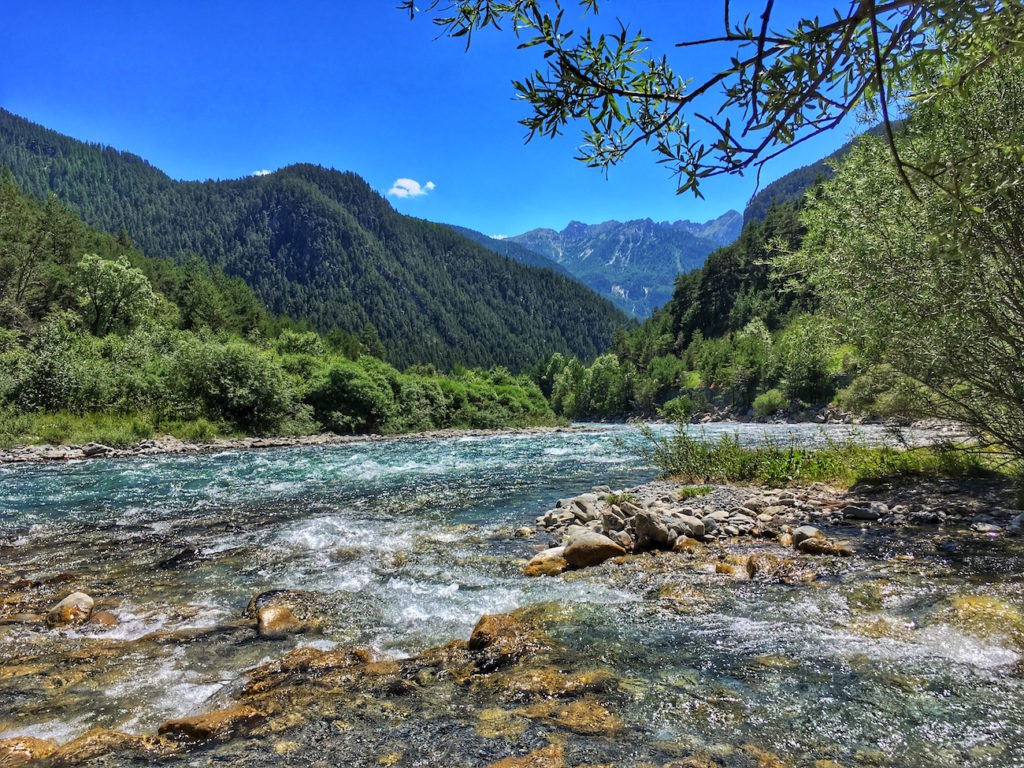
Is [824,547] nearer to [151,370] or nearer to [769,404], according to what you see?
[151,370]

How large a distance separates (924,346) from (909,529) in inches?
132

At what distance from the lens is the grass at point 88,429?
29.2 meters

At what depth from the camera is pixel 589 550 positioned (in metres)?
8.27

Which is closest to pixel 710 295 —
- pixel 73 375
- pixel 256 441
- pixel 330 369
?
pixel 330 369

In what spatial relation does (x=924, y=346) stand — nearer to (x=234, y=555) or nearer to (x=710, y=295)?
(x=234, y=555)

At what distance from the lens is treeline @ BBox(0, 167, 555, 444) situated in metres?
33.8

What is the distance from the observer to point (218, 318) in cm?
7981

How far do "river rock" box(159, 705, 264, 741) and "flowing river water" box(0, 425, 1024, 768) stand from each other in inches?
8.1

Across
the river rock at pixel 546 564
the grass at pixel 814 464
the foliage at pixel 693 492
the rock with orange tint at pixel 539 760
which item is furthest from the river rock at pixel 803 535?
the rock with orange tint at pixel 539 760

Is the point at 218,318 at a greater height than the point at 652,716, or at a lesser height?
greater

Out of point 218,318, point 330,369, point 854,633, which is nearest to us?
point 854,633

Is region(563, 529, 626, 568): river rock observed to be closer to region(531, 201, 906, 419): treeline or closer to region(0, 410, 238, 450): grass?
region(0, 410, 238, 450): grass

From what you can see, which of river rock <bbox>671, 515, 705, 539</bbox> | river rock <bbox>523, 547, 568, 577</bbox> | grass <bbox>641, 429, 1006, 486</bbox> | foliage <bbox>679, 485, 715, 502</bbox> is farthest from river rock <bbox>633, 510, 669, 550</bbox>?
grass <bbox>641, 429, 1006, 486</bbox>

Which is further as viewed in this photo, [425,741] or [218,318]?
[218,318]
